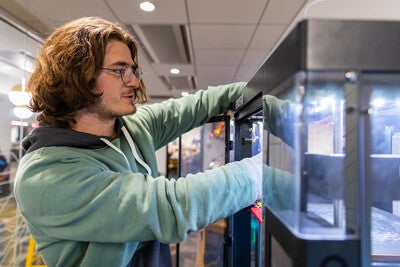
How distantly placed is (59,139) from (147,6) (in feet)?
6.13

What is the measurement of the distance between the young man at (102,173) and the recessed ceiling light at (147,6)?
153 cm

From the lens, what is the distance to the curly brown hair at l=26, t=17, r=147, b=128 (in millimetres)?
779

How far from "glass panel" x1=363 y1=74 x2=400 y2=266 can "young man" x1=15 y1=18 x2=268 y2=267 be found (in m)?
0.24

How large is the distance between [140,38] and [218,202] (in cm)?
279

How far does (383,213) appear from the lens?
644 mm

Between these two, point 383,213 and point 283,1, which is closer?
point 383,213

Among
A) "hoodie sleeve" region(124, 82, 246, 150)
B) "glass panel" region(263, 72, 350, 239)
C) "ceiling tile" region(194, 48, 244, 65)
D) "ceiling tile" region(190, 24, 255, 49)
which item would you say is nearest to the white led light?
"ceiling tile" region(190, 24, 255, 49)

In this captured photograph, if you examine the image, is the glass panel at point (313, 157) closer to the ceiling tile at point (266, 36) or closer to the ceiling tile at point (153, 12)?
the ceiling tile at point (153, 12)

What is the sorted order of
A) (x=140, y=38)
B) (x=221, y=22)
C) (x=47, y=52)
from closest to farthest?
1. (x=47, y=52)
2. (x=221, y=22)
3. (x=140, y=38)

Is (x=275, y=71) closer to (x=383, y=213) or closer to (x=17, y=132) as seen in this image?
(x=383, y=213)

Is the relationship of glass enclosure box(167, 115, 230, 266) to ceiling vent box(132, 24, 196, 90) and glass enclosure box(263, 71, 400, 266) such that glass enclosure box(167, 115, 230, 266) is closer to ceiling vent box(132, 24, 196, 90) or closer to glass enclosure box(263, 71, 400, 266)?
glass enclosure box(263, 71, 400, 266)

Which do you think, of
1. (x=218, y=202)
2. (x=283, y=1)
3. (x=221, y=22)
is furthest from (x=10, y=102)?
(x=218, y=202)

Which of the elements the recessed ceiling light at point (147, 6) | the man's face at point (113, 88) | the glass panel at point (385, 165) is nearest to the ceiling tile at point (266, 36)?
the recessed ceiling light at point (147, 6)

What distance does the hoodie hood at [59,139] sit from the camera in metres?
0.74
